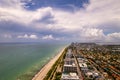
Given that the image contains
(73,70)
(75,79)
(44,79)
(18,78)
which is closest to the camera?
(75,79)

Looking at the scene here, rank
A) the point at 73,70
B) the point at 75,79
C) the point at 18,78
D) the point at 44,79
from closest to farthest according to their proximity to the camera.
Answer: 1. the point at 75,79
2. the point at 44,79
3. the point at 18,78
4. the point at 73,70

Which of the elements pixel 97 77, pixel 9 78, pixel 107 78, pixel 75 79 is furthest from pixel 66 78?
pixel 9 78

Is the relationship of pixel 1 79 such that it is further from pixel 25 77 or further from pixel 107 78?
pixel 107 78

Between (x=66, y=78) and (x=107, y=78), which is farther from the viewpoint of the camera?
(x=107, y=78)

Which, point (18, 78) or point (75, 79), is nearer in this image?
point (75, 79)

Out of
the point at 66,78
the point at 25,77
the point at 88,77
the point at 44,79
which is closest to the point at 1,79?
the point at 25,77

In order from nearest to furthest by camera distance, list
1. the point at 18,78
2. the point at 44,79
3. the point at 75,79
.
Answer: the point at 75,79 → the point at 44,79 → the point at 18,78

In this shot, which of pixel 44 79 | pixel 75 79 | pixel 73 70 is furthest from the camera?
pixel 73 70

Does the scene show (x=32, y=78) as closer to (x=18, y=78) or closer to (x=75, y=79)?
(x=18, y=78)
